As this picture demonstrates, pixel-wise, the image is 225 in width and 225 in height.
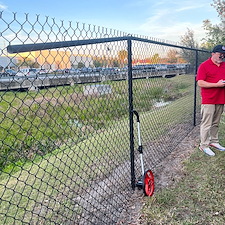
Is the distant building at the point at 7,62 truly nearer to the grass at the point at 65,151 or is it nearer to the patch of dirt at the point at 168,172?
the grass at the point at 65,151

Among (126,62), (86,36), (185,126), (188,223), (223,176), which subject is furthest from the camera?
(185,126)

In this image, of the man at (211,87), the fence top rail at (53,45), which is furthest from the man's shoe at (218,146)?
the fence top rail at (53,45)

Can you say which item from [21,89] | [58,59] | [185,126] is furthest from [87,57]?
[185,126]

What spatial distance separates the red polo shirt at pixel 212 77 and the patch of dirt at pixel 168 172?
1.06 meters

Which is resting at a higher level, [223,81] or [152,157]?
[223,81]

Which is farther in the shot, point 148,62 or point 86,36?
point 148,62

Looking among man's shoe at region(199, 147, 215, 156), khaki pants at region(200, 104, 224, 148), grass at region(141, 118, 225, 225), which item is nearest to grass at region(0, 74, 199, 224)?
grass at region(141, 118, 225, 225)

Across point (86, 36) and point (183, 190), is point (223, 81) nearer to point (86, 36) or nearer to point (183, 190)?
point (183, 190)

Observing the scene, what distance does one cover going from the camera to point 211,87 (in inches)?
152

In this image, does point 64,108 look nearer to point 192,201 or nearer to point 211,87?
point 211,87

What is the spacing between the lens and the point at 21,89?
→ 6.13ft

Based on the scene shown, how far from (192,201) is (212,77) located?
6.81 ft

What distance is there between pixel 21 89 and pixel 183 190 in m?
2.35

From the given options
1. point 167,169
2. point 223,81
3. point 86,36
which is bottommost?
point 167,169
